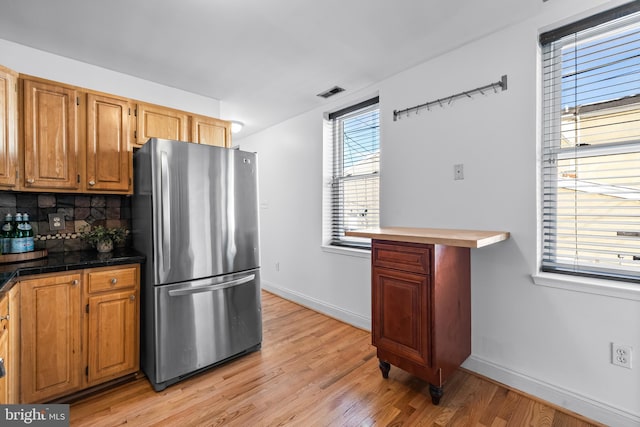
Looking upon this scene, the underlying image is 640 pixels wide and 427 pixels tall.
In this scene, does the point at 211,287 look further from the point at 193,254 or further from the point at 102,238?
the point at 102,238

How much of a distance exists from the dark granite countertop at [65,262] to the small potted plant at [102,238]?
0.05 m

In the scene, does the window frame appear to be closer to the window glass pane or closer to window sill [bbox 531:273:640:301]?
the window glass pane

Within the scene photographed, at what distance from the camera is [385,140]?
2740 millimetres

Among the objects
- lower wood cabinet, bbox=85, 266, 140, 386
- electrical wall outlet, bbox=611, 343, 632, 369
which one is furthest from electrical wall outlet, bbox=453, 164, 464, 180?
lower wood cabinet, bbox=85, 266, 140, 386

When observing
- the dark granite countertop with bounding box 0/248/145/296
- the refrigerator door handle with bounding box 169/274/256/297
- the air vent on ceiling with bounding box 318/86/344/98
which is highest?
the air vent on ceiling with bounding box 318/86/344/98

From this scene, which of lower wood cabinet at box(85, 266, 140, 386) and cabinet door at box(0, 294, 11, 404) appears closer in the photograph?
cabinet door at box(0, 294, 11, 404)

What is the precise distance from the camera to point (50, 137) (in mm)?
2023

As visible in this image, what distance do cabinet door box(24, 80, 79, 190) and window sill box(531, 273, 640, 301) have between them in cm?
325

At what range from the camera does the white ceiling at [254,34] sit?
178 cm

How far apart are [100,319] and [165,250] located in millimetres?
597

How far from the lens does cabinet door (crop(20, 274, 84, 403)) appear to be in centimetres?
169

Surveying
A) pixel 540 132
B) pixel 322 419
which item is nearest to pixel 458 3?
pixel 540 132

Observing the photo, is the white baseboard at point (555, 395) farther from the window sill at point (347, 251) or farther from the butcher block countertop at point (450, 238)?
the window sill at point (347, 251)

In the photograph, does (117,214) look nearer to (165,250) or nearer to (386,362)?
(165,250)
